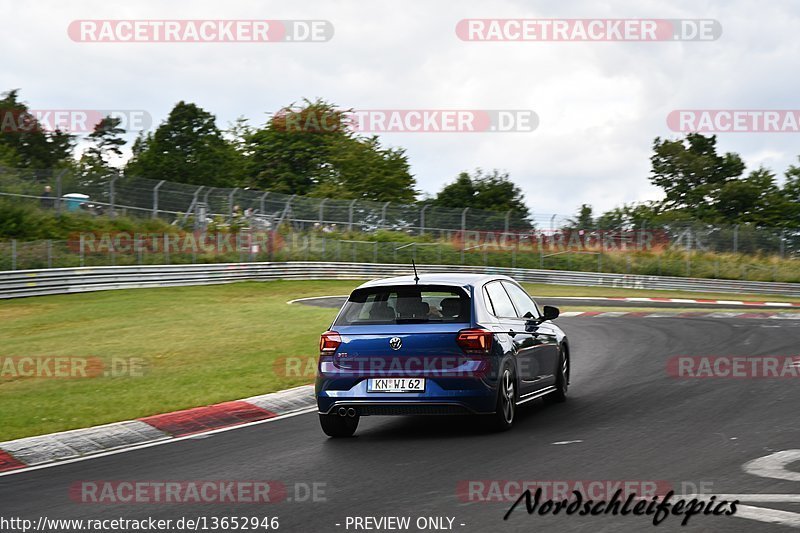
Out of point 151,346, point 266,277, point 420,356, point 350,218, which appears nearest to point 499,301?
point 420,356

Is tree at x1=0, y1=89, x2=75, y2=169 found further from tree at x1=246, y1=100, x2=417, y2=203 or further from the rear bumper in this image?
the rear bumper

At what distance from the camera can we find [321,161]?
81.2 meters

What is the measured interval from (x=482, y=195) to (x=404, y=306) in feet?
245

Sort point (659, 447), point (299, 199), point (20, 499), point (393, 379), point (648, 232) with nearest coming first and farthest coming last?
point (20, 499), point (659, 447), point (393, 379), point (299, 199), point (648, 232)

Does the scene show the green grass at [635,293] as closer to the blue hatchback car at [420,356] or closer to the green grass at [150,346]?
the green grass at [150,346]

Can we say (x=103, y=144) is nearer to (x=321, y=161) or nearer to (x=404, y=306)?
(x=321, y=161)

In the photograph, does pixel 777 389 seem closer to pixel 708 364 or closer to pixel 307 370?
pixel 708 364

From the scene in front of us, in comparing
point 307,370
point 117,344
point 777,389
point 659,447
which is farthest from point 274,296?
point 659,447

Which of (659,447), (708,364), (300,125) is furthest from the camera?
(300,125)

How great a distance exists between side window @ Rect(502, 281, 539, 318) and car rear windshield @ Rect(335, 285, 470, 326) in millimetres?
1335

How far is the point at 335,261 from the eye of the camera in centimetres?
4478

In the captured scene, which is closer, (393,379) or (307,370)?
(393,379)

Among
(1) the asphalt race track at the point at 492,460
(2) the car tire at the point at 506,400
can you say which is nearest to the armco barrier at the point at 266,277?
(1) the asphalt race track at the point at 492,460

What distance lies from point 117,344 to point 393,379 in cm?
1106
